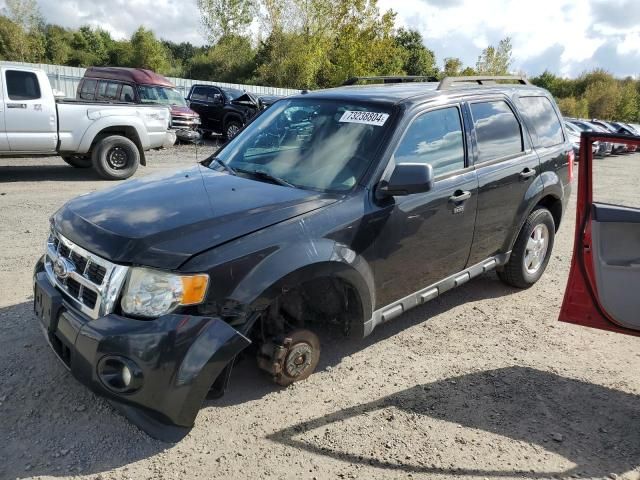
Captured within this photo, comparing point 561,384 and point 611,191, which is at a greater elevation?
point 611,191

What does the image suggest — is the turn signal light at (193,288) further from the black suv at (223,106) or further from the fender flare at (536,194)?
the black suv at (223,106)

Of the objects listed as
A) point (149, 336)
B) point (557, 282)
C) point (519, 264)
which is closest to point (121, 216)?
point (149, 336)

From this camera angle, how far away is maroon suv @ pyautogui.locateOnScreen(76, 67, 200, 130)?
15.3 metres

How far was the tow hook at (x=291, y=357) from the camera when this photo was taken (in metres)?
3.09

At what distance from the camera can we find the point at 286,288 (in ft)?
9.28

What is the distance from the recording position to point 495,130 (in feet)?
14.4

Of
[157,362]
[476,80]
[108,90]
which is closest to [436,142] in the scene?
[476,80]

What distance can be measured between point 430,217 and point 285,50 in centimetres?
3622

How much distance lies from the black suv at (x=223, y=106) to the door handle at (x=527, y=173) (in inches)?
536

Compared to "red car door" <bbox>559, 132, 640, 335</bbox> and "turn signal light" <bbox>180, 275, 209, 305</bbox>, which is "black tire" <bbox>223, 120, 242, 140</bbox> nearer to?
"red car door" <bbox>559, 132, 640, 335</bbox>

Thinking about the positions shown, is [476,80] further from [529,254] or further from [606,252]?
[606,252]

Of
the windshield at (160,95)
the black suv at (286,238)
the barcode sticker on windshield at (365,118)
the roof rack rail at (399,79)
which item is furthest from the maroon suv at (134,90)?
the barcode sticker on windshield at (365,118)

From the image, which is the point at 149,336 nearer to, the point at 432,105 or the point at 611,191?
the point at 432,105

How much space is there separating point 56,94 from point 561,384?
9454 mm
